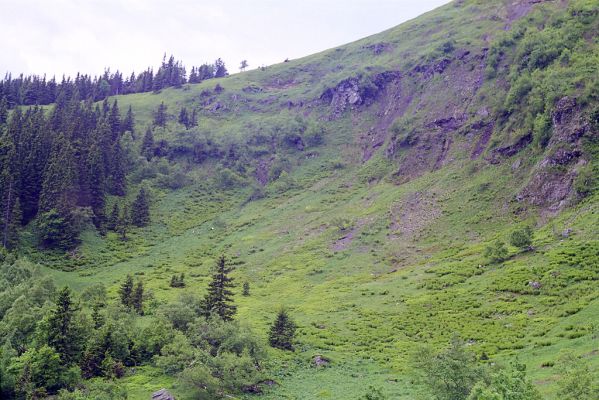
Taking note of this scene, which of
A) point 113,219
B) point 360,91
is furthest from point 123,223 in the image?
point 360,91

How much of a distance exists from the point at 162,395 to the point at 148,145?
13752 centimetres

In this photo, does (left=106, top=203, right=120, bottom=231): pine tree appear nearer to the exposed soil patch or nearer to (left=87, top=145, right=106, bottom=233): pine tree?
(left=87, top=145, right=106, bottom=233): pine tree

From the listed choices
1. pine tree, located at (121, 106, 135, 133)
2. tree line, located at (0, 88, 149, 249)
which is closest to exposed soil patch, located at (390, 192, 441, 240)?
tree line, located at (0, 88, 149, 249)

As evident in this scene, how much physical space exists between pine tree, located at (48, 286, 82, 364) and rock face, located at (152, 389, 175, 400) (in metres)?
10.9

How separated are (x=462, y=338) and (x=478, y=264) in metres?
23.2

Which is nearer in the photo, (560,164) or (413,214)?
(560,164)

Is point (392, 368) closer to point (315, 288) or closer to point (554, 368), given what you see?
point (554, 368)

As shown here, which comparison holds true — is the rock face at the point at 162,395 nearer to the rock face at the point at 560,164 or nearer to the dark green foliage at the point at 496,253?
the dark green foliage at the point at 496,253

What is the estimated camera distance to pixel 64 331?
49.8 meters

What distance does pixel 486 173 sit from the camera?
360 feet

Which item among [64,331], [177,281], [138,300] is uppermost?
[64,331]

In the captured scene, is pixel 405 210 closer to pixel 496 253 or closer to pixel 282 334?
pixel 496 253

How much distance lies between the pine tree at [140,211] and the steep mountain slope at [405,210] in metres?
3.52

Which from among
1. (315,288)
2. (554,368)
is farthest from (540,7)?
(554,368)
